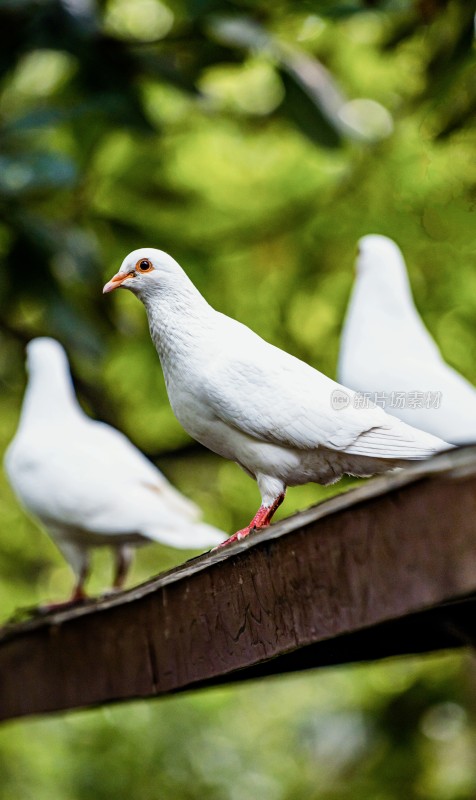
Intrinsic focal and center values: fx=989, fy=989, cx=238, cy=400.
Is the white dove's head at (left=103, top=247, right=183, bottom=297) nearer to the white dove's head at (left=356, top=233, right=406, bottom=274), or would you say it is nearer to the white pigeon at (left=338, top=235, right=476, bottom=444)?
the white pigeon at (left=338, top=235, right=476, bottom=444)

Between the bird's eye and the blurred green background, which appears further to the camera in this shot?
the blurred green background

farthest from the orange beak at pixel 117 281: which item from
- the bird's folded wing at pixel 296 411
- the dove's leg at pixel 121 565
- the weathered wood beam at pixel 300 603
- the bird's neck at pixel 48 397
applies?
the dove's leg at pixel 121 565

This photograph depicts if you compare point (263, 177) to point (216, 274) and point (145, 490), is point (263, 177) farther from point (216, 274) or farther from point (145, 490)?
point (145, 490)

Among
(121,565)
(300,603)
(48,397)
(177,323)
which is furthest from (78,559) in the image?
(300,603)

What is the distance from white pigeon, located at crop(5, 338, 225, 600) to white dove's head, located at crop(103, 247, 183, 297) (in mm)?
1351

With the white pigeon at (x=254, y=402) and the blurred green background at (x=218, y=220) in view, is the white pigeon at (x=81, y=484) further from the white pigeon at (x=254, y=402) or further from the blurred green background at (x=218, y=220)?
the white pigeon at (x=254, y=402)

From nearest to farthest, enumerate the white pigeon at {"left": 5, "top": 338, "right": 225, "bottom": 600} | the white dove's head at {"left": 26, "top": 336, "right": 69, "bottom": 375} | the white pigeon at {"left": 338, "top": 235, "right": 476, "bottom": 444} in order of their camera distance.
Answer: the white pigeon at {"left": 338, "top": 235, "right": 476, "bottom": 444}
the white pigeon at {"left": 5, "top": 338, "right": 225, "bottom": 600}
the white dove's head at {"left": 26, "top": 336, "right": 69, "bottom": 375}

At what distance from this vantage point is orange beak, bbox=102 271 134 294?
197 cm

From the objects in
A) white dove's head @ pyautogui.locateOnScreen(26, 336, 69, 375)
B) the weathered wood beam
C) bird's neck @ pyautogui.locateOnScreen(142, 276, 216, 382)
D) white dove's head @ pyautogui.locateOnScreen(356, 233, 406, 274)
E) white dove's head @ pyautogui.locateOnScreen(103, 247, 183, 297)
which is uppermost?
white dove's head @ pyautogui.locateOnScreen(26, 336, 69, 375)

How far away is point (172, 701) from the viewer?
6406mm

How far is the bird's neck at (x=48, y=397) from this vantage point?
3.86m

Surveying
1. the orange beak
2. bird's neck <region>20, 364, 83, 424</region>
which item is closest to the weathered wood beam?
the orange beak

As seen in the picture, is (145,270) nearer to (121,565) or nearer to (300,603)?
(300,603)

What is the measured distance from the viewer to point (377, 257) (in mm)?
3018
